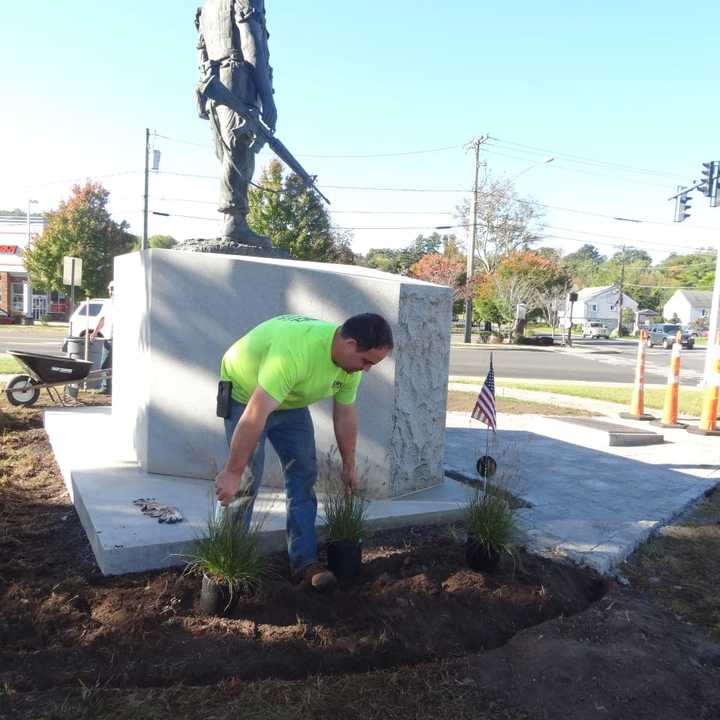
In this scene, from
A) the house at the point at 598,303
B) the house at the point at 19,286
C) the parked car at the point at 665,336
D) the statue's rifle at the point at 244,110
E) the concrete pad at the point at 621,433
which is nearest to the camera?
the statue's rifle at the point at 244,110

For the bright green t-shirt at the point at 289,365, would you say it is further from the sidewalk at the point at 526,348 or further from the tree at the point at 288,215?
the sidewalk at the point at 526,348

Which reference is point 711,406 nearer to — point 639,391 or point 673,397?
point 673,397

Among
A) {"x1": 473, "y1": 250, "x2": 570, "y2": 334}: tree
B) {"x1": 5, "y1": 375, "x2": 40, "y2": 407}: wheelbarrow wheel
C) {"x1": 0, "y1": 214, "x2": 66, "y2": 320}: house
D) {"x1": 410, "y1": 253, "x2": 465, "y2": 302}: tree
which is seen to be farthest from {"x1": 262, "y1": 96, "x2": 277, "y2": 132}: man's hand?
{"x1": 0, "y1": 214, "x2": 66, "y2": 320}: house

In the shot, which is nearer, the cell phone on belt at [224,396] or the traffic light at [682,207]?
the cell phone on belt at [224,396]

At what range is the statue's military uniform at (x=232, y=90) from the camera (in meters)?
Answer: 5.78

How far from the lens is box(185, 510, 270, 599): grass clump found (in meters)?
2.99

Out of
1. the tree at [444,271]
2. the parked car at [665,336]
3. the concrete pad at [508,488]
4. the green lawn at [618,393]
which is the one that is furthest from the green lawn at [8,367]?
the parked car at [665,336]

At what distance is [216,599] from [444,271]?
39446mm

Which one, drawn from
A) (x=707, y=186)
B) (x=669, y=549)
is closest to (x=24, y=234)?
(x=707, y=186)

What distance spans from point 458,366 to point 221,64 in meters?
15.3

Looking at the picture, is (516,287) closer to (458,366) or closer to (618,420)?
(458,366)

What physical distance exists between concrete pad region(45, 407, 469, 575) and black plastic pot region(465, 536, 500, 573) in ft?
2.88

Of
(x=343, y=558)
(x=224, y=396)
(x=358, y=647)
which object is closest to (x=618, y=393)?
(x=343, y=558)

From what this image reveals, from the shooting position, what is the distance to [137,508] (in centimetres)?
411
